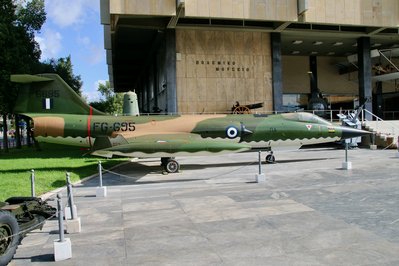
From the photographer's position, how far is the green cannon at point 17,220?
226 inches

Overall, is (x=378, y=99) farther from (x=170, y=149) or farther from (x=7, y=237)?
(x=7, y=237)

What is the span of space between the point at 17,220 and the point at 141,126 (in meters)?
11.4

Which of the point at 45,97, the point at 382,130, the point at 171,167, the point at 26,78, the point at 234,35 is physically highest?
the point at 234,35

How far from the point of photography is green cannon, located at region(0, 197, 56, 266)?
5746 millimetres

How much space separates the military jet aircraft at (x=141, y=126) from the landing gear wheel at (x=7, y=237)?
10.7m

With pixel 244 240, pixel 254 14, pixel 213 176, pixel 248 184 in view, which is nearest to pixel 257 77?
pixel 254 14

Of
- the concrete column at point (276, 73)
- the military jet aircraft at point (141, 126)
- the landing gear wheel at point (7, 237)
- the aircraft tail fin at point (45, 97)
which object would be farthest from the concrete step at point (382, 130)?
the landing gear wheel at point (7, 237)

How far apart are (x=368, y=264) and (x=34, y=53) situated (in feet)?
127

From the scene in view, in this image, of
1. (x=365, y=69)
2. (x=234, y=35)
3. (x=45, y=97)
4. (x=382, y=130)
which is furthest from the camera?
(x=365, y=69)

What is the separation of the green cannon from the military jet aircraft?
30.0 ft

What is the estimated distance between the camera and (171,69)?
30516mm

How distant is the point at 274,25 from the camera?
105ft

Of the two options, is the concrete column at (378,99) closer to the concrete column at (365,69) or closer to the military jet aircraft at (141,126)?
the concrete column at (365,69)

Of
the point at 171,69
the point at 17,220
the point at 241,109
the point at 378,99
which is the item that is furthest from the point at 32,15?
the point at 378,99
